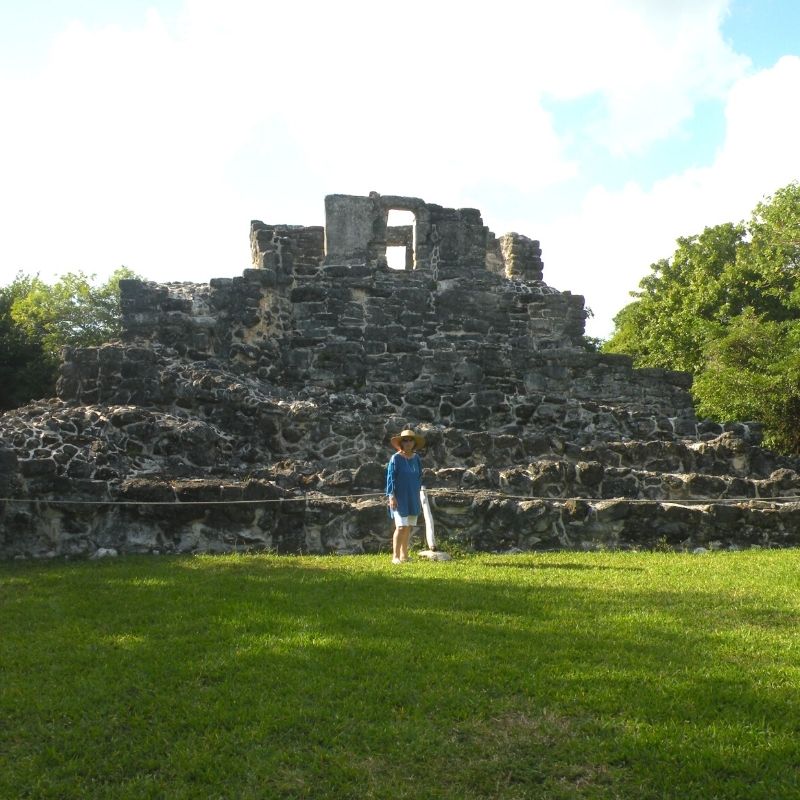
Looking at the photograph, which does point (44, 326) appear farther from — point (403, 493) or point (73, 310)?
point (403, 493)

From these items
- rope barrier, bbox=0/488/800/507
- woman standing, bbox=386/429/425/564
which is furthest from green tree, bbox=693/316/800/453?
woman standing, bbox=386/429/425/564

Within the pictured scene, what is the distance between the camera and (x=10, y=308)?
109 ft

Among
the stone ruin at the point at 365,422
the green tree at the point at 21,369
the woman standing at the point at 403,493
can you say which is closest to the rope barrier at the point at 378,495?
the stone ruin at the point at 365,422

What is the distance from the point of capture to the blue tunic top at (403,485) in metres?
9.17

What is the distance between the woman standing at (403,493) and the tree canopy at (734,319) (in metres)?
13.2

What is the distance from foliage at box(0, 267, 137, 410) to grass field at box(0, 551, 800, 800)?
17.6 metres

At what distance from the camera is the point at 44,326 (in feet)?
110

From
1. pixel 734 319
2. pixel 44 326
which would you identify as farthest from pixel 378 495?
pixel 44 326

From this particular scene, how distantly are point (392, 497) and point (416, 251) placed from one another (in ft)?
27.7

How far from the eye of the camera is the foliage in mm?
26812

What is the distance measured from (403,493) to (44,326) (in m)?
27.5

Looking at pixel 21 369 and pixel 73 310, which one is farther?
pixel 73 310

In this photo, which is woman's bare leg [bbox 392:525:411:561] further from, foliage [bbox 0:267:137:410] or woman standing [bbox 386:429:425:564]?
foliage [bbox 0:267:137:410]

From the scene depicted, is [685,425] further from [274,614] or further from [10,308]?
[10,308]
